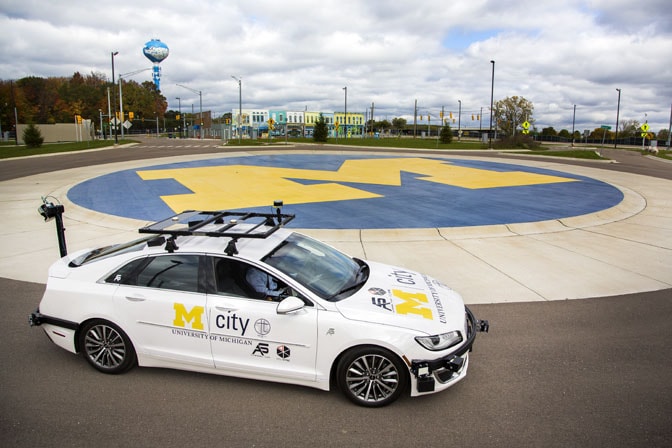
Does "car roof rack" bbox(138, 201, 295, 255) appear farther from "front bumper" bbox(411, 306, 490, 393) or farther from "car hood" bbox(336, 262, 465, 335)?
"front bumper" bbox(411, 306, 490, 393)

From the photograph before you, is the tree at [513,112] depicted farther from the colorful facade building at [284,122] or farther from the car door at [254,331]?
the car door at [254,331]

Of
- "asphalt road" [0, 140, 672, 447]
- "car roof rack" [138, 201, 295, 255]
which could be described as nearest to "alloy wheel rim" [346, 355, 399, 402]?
"asphalt road" [0, 140, 672, 447]

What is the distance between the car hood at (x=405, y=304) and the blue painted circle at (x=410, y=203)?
21.5ft

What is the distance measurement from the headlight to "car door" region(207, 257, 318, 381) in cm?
98

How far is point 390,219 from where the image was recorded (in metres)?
12.9

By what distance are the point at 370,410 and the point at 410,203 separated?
11.4m

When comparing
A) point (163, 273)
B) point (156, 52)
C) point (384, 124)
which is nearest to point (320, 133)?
point (156, 52)

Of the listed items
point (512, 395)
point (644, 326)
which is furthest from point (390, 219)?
point (512, 395)

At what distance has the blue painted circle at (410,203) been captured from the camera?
12.8m

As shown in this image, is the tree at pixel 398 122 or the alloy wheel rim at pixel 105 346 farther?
the tree at pixel 398 122

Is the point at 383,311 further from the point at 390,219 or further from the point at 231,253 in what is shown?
the point at 390,219

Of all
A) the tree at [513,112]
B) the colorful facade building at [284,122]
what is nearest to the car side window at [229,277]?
the tree at [513,112]

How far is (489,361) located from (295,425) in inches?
92.1

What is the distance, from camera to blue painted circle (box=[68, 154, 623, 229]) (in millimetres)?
12805
